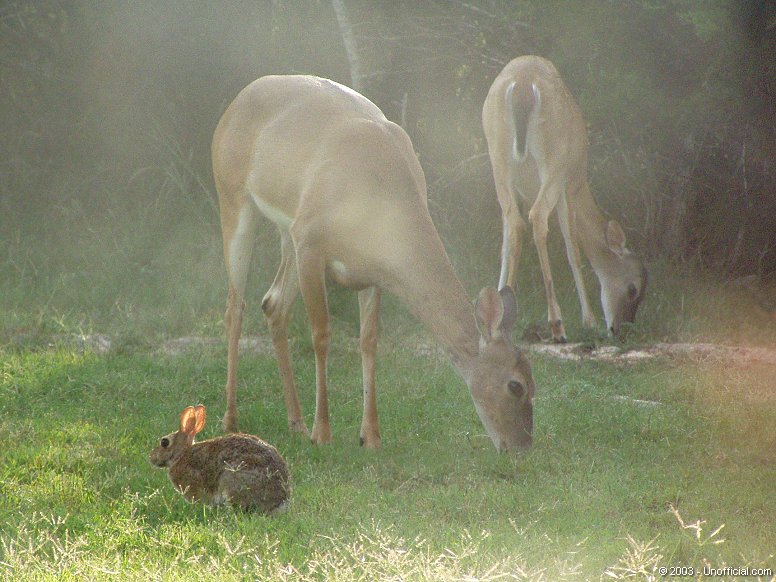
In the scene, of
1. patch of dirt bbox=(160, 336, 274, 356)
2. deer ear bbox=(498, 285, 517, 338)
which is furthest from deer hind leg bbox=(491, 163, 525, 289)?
deer ear bbox=(498, 285, 517, 338)

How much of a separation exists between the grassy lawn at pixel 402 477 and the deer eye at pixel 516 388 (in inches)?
11.1

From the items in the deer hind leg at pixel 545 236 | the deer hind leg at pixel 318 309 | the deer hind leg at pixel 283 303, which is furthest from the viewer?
the deer hind leg at pixel 545 236

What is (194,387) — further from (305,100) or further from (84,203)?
(84,203)

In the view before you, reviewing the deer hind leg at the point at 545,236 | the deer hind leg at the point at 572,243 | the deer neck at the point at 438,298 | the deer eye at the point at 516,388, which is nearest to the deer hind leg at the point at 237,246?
the deer neck at the point at 438,298

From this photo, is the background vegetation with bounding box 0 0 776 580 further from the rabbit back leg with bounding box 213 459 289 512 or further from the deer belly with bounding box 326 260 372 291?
→ the deer belly with bounding box 326 260 372 291

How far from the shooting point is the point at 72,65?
447 inches

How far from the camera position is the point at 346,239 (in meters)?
5.61

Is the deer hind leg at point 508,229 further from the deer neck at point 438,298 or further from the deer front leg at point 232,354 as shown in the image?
the deer neck at point 438,298

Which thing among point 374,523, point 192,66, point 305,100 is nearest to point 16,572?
point 374,523

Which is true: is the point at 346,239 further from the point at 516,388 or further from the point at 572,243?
the point at 572,243

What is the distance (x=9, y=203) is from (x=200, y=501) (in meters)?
7.31

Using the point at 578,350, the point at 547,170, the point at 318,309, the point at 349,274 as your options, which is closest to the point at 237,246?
the point at 318,309

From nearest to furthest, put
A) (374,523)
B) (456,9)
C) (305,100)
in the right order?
(374,523)
(305,100)
(456,9)

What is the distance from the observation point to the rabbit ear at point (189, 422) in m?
4.58
